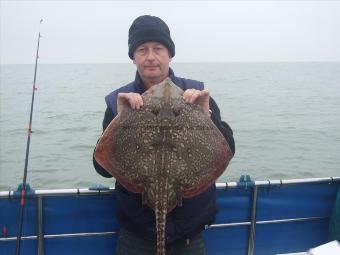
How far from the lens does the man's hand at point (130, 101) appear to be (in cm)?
265

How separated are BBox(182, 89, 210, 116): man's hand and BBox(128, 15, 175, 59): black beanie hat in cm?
76

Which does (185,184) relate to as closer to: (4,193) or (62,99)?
(4,193)

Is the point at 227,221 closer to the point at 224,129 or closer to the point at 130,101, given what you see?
the point at 224,129

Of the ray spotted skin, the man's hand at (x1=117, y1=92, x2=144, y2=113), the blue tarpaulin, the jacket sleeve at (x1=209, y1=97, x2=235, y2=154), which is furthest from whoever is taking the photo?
the blue tarpaulin

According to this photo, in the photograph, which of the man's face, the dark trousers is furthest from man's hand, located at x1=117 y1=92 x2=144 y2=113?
the dark trousers

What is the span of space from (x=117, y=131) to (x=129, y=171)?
0.28 meters

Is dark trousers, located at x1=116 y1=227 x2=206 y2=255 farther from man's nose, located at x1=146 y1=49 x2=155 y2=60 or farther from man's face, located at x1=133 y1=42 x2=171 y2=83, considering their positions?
man's nose, located at x1=146 y1=49 x2=155 y2=60

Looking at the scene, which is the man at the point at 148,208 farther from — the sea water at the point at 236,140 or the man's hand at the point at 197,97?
the sea water at the point at 236,140

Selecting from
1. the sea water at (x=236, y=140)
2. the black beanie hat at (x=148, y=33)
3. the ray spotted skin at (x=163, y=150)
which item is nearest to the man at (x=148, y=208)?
the black beanie hat at (x=148, y=33)

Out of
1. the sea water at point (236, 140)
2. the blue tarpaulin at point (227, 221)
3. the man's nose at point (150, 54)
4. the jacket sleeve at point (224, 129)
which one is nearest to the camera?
the jacket sleeve at point (224, 129)

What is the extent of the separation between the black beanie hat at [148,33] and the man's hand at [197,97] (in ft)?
2.49

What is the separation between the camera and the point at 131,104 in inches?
105

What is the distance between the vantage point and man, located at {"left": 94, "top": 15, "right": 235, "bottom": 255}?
10.4ft

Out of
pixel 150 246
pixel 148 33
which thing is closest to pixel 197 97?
pixel 148 33
